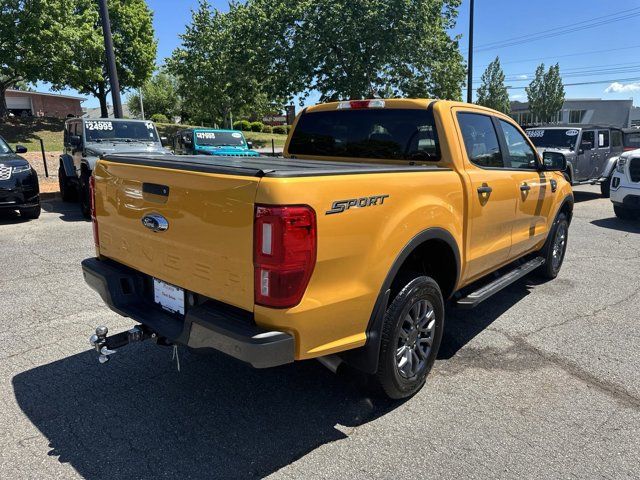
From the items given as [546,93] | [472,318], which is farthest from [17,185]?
[546,93]

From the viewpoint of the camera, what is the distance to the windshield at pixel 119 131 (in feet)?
33.7

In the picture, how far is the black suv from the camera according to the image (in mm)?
8383

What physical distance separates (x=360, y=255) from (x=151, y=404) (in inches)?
67.5

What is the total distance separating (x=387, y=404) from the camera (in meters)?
3.21

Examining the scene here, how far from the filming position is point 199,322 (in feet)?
8.23

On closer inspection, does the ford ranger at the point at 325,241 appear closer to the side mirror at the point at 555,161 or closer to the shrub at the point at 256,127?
the side mirror at the point at 555,161

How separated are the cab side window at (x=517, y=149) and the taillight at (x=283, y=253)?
2.88 m

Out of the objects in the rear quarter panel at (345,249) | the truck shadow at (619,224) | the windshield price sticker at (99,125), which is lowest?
the truck shadow at (619,224)

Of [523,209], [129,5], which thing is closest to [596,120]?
[129,5]

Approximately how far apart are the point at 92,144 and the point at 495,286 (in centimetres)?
880

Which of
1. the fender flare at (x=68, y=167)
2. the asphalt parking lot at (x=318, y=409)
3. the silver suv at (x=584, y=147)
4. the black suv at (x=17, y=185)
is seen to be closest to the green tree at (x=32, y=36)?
the fender flare at (x=68, y=167)

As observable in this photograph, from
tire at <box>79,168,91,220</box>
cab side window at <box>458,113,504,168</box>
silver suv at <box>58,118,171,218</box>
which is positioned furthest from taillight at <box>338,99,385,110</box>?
tire at <box>79,168,91,220</box>

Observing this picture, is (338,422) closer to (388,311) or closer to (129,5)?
(388,311)

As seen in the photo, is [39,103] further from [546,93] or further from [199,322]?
[199,322]
